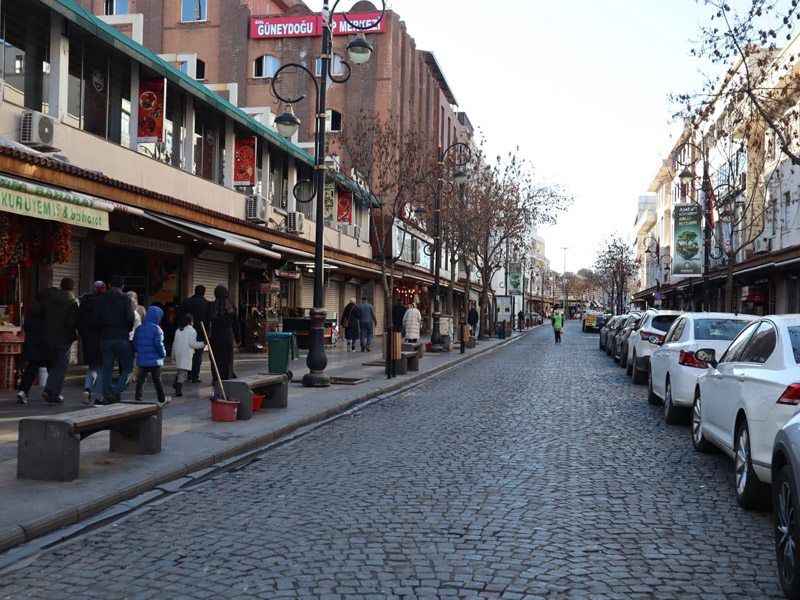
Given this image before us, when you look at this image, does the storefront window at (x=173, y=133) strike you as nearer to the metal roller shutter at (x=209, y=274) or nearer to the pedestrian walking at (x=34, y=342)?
the metal roller shutter at (x=209, y=274)

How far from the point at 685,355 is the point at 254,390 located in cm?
584

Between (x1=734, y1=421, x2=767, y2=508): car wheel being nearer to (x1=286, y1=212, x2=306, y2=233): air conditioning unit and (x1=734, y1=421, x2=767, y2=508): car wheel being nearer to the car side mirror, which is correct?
the car side mirror

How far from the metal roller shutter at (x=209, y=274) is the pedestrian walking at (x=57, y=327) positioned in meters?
9.90

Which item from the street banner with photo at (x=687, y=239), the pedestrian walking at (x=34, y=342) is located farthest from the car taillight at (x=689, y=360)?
the street banner with photo at (x=687, y=239)

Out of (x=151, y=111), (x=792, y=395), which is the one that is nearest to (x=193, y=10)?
(x=151, y=111)

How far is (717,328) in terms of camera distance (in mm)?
11117

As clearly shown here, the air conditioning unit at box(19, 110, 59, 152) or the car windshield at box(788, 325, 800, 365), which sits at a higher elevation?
the air conditioning unit at box(19, 110, 59, 152)

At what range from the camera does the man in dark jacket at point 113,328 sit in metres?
10.4

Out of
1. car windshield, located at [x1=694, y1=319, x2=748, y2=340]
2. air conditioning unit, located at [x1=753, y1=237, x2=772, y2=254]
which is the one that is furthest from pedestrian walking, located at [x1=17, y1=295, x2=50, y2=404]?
air conditioning unit, located at [x1=753, y1=237, x2=772, y2=254]

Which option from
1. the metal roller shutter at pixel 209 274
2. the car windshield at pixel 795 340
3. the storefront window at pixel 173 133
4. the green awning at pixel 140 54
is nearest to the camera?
the car windshield at pixel 795 340

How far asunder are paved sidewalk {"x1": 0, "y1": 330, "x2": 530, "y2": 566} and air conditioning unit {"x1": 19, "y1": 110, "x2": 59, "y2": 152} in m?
4.20

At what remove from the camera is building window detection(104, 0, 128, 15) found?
134 ft

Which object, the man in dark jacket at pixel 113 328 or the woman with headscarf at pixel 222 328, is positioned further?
the woman with headscarf at pixel 222 328

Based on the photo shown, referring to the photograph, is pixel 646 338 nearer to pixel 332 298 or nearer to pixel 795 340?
pixel 795 340
